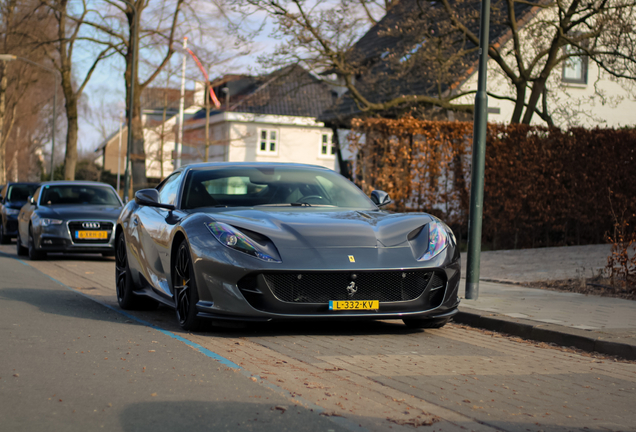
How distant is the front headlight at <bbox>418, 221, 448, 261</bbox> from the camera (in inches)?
263

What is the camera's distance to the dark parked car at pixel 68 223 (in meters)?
15.2

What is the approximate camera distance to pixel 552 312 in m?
8.26

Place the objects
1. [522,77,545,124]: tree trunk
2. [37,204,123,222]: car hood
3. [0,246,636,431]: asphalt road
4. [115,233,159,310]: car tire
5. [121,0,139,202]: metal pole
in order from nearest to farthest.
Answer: [0,246,636,431]: asphalt road → [115,233,159,310]: car tire → [37,204,123,222]: car hood → [522,77,545,124]: tree trunk → [121,0,139,202]: metal pole

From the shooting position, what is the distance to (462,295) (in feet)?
32.2

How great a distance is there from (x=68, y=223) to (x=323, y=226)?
9.71 metres

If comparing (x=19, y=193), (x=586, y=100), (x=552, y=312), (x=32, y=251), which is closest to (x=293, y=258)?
(x=552, y=312)

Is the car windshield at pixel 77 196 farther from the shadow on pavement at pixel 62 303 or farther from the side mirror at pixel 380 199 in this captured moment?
the side mirror at pixel 380 199

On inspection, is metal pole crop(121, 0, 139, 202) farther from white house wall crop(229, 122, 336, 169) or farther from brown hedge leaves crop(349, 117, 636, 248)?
white house wall crop(229, 122, 336, 169)

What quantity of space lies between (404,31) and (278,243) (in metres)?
14.7

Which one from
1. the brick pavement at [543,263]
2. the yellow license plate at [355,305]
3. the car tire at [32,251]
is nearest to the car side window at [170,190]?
the yellow license plate at [355,305]

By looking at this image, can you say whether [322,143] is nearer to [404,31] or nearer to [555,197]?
[404,31]

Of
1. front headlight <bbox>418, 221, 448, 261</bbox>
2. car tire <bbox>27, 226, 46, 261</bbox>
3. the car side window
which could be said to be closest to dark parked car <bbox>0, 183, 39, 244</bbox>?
car tire <bbox>27, 226, 46, 261</bbox>

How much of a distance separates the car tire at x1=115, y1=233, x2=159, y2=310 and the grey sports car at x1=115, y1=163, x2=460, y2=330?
823 millimetres

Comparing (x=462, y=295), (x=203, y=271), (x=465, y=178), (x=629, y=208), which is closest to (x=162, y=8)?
(x=465, y=178)
